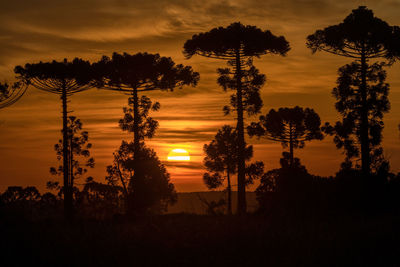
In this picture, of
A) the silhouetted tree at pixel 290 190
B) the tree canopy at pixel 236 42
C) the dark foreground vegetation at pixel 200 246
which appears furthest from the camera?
the tree canopy at pixel 236 42

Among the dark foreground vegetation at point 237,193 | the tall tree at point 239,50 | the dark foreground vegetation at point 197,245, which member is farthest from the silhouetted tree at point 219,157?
the dark foreground vegetation at point 197,245

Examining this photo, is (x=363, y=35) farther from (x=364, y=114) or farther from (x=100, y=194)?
(x=100, y=194)

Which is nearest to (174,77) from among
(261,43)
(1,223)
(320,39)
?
(261,43)

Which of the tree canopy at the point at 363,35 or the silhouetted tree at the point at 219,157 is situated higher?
the tree canopy at the point at 363,35

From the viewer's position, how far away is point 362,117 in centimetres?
3653

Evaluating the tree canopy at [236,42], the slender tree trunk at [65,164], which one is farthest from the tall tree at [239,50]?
the slender tree trunk at [65,164]

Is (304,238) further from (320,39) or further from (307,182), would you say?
(320,39)

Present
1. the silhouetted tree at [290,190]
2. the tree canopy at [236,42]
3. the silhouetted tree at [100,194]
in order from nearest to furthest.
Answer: the silhouetted tree at [290,190] < the tree canopy at [236,42] < the silhouetted tree at [100,194]

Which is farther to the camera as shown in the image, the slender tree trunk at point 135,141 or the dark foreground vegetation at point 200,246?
the slender tree trunk at point 135,141

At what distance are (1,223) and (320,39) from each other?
2850cm

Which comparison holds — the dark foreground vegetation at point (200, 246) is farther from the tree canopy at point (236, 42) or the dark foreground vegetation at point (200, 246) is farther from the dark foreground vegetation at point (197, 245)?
the tree canopy at point (236, 42)

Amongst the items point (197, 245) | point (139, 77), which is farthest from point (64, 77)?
point (197, 245)

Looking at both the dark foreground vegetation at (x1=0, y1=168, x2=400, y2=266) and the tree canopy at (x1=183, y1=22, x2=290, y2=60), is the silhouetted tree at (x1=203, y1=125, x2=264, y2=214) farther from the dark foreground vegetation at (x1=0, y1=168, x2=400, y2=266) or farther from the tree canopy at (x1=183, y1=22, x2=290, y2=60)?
the dark foreground vegetation at (x1=0, y1=168, x2=400, y2=266)

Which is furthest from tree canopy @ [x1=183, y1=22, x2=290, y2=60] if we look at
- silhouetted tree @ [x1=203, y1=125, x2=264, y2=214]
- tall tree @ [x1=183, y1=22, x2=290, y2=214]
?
silhouetted tree @ [x1=203, y1=125, x2=264, y2=214]
